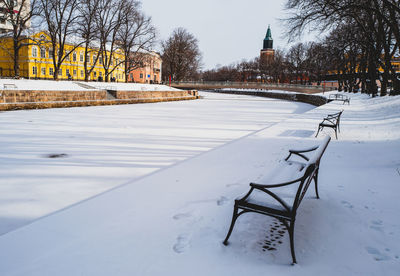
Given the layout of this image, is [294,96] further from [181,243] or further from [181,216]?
[181,243]

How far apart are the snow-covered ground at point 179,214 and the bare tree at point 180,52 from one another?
183ft

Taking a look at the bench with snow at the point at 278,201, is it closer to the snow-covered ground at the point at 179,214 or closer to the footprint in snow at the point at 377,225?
the snow-covered ground at the point at 179,214

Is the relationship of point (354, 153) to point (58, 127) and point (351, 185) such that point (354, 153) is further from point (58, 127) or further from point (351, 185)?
point (58, 127)

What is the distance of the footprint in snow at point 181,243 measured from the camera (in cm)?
318

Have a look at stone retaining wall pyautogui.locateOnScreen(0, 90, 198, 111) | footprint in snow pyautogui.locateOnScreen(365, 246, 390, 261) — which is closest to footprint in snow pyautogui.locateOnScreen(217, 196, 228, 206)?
footprint in snow pyautogui.locateOnScreen(365, 246, 390, 261)

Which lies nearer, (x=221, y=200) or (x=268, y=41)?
(x=221, y=200)

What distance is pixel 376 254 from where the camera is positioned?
9.94ft

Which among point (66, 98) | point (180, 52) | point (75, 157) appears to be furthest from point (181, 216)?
point (180, 52)

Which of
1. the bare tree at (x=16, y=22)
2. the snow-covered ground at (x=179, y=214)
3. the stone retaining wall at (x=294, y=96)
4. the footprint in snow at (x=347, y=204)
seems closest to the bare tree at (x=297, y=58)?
the stone retaining wall at (x=294, y=96)

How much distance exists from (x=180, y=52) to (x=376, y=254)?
201ft

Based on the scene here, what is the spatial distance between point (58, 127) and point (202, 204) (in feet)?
31.7

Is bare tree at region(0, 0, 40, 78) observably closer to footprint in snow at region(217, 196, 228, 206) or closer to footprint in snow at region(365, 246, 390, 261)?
footprint in snow at region(217, 196, 228, 206)

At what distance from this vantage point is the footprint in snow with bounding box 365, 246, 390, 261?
2.95 metres

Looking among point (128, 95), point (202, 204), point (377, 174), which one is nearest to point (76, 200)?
point (202, 204)
